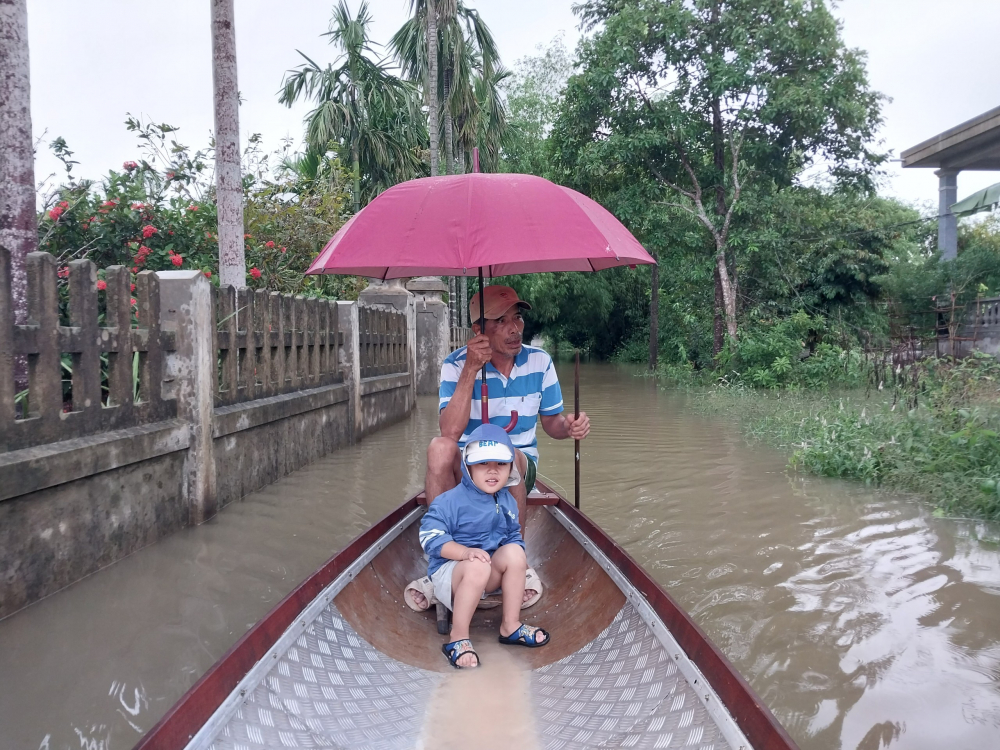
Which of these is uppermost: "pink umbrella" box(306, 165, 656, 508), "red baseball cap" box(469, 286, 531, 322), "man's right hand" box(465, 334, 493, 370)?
"pink umbrella" box(306, 165, 656, 508)

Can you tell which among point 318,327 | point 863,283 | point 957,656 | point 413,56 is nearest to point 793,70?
point 863,283

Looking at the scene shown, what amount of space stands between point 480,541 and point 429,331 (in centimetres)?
1176

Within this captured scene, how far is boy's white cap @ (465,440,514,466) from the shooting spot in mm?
3199

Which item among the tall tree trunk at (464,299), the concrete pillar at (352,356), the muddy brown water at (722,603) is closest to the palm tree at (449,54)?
the tall tree trunk at (464,299)

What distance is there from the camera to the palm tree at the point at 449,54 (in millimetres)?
17219

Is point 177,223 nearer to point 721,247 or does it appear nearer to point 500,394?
point 500,394

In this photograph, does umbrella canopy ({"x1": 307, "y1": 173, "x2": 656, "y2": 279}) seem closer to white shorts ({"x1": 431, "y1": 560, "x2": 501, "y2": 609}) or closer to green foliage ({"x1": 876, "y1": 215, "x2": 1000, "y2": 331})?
white shorts ({"x1": 431, "y1": 560, "x2": 501, "y2": 609})

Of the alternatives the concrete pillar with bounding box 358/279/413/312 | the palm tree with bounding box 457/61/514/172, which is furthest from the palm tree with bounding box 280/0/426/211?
the concrete pillar with bounding box 358/279/413/312

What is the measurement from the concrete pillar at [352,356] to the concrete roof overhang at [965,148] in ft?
29.4

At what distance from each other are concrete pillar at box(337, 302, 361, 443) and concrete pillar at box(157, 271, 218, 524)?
3.74 metres

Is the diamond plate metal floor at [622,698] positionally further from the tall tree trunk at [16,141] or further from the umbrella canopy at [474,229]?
the tall tree trunk at [16,141]

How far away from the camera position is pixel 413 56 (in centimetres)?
1906

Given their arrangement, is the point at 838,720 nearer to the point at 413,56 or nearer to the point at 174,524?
the point at 174,524

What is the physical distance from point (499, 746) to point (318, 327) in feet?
21.0
